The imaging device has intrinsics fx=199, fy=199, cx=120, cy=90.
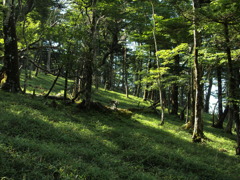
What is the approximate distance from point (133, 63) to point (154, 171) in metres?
23.3

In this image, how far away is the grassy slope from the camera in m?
5.49

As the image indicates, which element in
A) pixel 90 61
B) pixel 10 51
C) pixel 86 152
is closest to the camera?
pixel 86 152

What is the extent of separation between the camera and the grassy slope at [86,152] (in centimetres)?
549

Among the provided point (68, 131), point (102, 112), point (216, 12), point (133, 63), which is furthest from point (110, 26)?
point (68, 131)

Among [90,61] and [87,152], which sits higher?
[90,61]

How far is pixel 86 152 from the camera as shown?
7.07 m

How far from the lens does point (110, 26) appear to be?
2161 centimetres

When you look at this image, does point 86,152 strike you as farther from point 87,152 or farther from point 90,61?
point 90,61

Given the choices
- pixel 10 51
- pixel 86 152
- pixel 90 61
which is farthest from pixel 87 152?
pixel 10 51

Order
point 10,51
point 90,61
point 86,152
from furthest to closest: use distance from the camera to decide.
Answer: point 90,61, point 10,51, point 86,152

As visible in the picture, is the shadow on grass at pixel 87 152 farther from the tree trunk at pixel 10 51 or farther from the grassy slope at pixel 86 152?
the tree trunk at pixel 10 51

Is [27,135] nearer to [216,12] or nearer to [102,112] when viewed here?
[102,112]

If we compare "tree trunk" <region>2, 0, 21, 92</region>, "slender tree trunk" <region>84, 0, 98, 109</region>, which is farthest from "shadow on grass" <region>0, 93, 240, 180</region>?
"tree trunk" <region>2, 0, 21, 92</region>

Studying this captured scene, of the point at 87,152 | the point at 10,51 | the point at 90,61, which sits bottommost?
the point at 87,152
